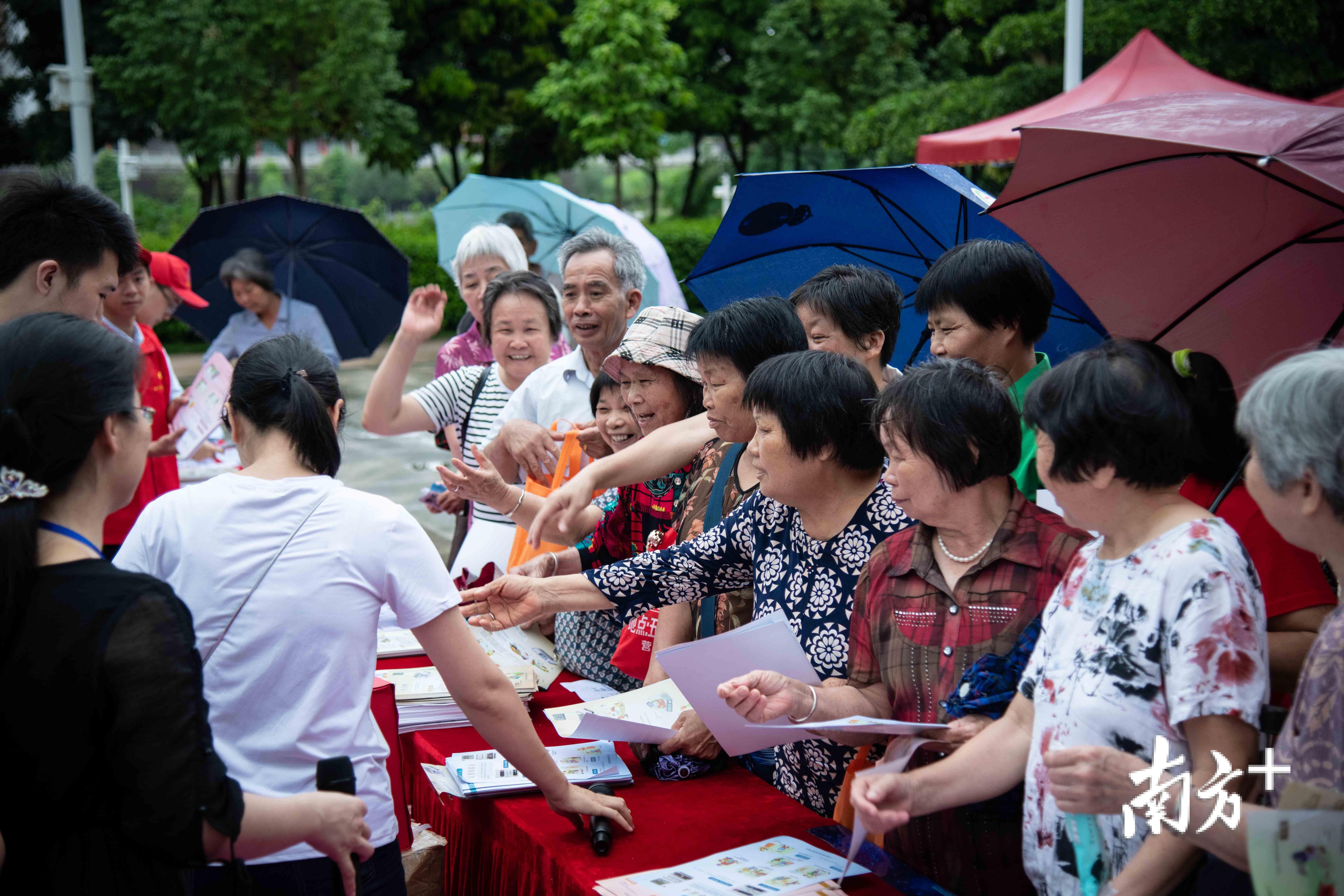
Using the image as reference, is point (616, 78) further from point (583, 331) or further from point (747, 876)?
point (747, 876)

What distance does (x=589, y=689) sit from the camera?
2.73 m

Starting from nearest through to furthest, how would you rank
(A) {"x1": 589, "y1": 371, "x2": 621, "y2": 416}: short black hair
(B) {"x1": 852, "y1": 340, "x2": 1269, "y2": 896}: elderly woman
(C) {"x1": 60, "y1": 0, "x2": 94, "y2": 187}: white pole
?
(B) {"x1": 852, "y1": 340, "x2": 1269, "y2": 896}: elderly woman, (A) {"x1": 589, "y1": 371, "x2": 621, "y2": 416}: short black hair, (C) {"x1": 60, "y1": 0, "x2": 94, "y2": 187}: white pole

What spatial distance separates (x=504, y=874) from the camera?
2.14 meters

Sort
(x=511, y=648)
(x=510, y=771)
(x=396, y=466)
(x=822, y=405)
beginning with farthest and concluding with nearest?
(x=396, y=466) < (x=511, y=648) < (x=510, y=771) < (x=822, y=405)

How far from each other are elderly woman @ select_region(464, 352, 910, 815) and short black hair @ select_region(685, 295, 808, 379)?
10.0 inches

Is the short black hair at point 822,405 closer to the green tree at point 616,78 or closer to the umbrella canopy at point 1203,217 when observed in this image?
the umbrella canopy at point 1203,217

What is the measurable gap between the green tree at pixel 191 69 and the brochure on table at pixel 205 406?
12789 millimetres

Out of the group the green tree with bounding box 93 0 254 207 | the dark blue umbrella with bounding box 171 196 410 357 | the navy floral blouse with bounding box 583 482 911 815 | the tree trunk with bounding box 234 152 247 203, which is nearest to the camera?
the navy floral blouse with bounding box 583 482 911 815

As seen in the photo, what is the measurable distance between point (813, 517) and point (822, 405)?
0.22m

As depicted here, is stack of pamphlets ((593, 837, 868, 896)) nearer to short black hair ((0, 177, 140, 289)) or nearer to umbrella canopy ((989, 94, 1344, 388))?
umbrella canopy ((989, 94, 1344, 388))

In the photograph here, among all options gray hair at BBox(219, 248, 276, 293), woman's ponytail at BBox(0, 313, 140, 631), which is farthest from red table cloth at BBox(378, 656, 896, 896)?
gray hair at BBox(219, 248, 276, 293)

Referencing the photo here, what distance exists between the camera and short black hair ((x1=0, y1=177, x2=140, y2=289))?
2.60 meters

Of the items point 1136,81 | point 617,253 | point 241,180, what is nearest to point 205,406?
point 617,253

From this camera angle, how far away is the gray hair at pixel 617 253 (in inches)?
141
